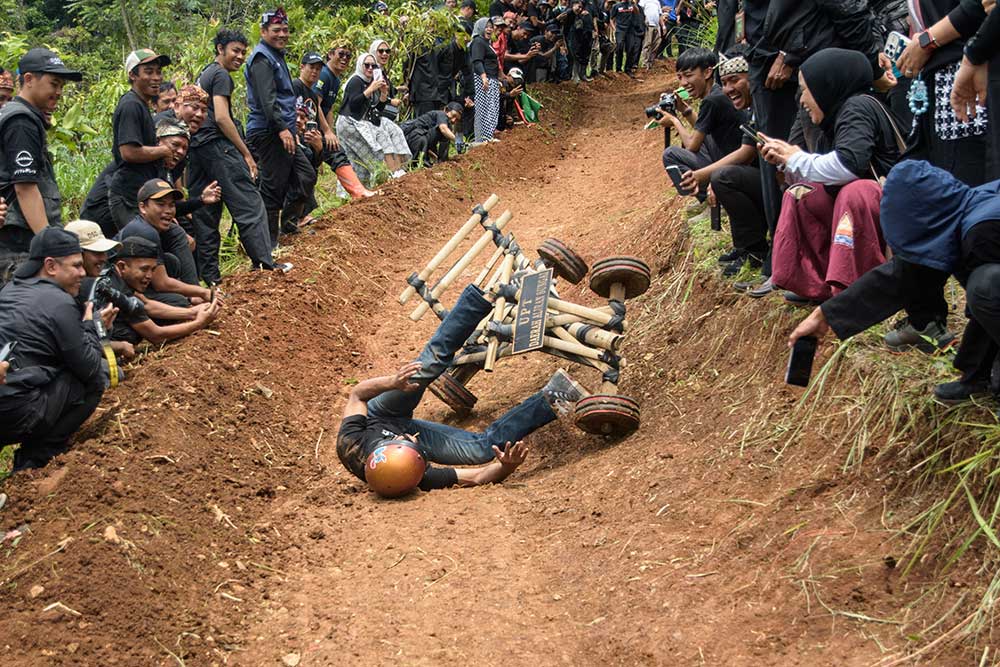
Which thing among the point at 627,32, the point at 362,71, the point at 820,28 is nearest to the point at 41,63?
the point at 820,28

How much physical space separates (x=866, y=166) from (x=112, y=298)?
16.0 feet

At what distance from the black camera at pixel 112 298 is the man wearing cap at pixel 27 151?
1.90ft

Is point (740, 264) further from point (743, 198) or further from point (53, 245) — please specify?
point (53, 245)

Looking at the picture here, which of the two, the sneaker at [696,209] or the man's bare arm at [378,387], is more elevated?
the sneaker at [696,209]

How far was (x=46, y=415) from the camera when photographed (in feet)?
19.3

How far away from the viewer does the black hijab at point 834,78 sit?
17.6 ft

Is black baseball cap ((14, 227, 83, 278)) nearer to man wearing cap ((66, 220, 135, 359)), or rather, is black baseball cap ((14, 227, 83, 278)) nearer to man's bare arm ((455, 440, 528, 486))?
man wearing cap ((66, 220, 135, 359))

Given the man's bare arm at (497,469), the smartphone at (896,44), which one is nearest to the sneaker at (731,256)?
the smartphone at (896,44)

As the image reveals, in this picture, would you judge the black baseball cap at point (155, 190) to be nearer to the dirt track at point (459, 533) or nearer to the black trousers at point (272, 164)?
the dirt track at point (459, 533)

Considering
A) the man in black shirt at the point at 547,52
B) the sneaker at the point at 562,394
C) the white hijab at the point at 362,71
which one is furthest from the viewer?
the man in black shirt at the point at 547,52

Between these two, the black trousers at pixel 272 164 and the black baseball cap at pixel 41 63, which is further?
the black trousers at pixel 272 164

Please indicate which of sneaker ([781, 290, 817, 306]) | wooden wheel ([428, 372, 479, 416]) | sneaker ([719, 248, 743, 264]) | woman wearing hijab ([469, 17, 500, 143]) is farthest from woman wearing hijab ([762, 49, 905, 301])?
woman wearing hijab ([469, 17, 500, 143])

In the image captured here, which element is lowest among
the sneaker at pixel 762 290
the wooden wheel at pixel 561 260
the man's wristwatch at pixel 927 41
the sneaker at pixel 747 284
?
the wooden wheel at pixel 561 260

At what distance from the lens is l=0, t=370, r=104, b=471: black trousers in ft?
18.6
